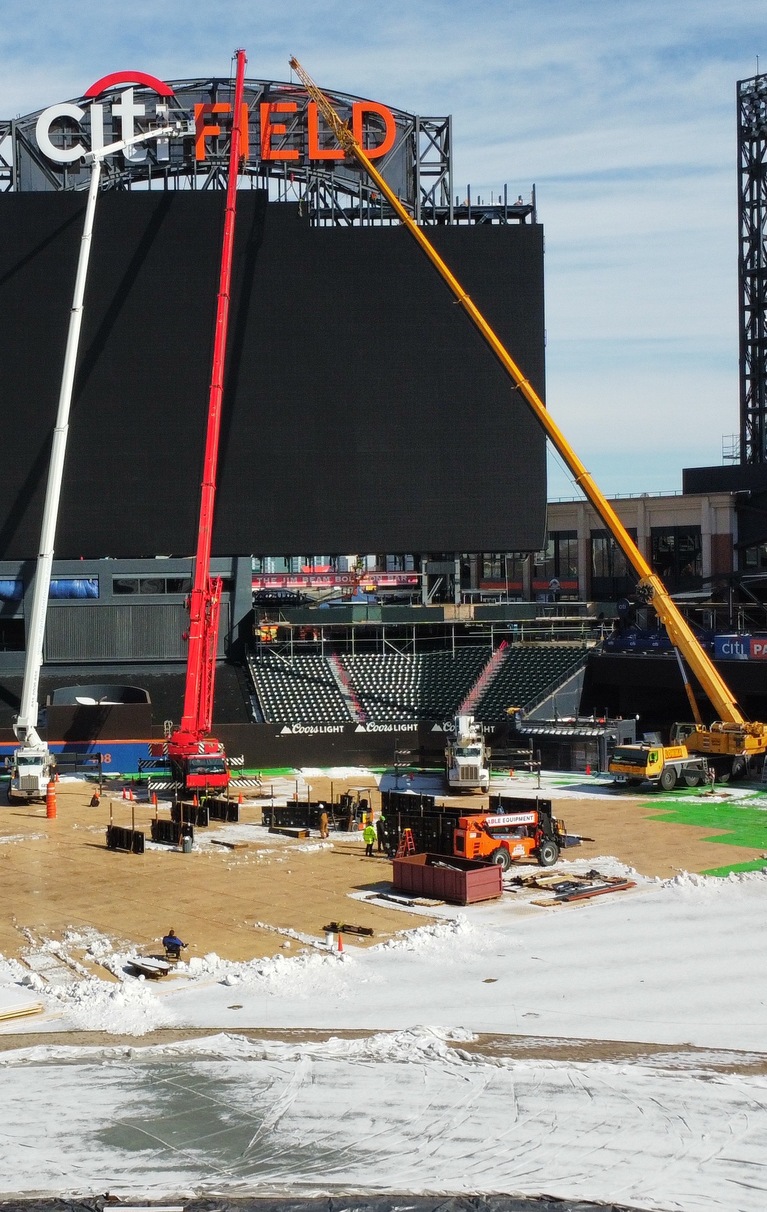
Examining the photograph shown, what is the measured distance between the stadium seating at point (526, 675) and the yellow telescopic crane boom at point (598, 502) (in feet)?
24.9

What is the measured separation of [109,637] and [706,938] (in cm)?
3622

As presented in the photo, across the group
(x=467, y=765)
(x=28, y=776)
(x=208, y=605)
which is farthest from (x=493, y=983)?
(x=208, y=605)

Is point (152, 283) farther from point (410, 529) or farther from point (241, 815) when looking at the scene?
point (241, 815)

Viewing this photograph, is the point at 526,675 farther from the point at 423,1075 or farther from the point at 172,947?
the point at 423,1075

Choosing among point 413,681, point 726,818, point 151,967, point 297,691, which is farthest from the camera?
point 413,681

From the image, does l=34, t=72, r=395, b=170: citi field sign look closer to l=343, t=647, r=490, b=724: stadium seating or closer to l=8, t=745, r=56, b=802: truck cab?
l=343, t=647, r=490, b=724: stadium seating

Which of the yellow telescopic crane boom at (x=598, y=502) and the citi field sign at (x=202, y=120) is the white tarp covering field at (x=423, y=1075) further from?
the citi field sign at (x=202, y=120)

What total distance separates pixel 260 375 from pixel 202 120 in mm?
11189

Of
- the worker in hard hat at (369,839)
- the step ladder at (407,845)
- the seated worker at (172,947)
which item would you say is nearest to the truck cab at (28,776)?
the worker in hard hat at (369,839)

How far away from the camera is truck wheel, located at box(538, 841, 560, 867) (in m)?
30.8

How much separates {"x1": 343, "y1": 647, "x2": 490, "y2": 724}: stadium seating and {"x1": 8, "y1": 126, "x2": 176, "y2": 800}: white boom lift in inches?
592

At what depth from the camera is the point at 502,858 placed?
29797 millimetres

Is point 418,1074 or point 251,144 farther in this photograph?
point 251,144

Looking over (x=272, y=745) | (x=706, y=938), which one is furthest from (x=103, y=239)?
(x=706, y=938)
